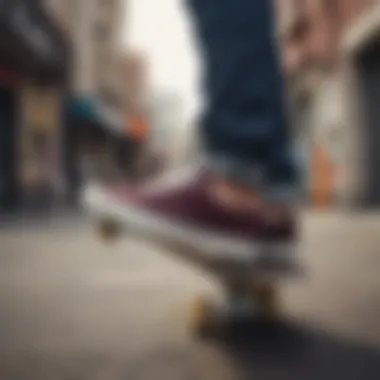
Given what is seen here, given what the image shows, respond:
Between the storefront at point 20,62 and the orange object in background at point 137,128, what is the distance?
0.10 meters

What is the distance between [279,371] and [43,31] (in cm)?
46

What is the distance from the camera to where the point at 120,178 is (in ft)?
2.45

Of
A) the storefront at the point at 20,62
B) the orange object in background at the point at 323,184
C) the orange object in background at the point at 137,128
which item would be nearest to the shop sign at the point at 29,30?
the storefront at the point at 20,62

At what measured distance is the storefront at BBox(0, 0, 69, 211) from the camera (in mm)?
644

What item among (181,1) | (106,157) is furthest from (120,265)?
Answer: (181,1)

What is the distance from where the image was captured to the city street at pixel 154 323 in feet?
1.74

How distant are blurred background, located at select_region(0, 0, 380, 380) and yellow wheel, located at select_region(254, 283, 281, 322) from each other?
2cm

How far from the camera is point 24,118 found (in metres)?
0.79

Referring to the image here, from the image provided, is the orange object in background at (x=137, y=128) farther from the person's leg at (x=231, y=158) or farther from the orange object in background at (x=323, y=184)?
the orange object in background at (x=323, y=184)

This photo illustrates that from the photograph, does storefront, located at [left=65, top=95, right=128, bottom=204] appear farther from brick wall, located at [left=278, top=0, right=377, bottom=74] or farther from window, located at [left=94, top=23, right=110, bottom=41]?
brick wall, located at [left=278, top=0, right=377, bottom=74]

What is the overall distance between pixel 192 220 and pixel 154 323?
155 mm

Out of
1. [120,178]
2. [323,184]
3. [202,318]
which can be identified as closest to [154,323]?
[202,318]

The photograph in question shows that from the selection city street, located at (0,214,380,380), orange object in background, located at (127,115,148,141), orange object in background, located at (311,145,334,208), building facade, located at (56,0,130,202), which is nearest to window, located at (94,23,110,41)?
building facade, located at (56,0,130,202)

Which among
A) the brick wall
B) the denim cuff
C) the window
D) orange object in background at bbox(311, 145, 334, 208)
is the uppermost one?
the brick wall
